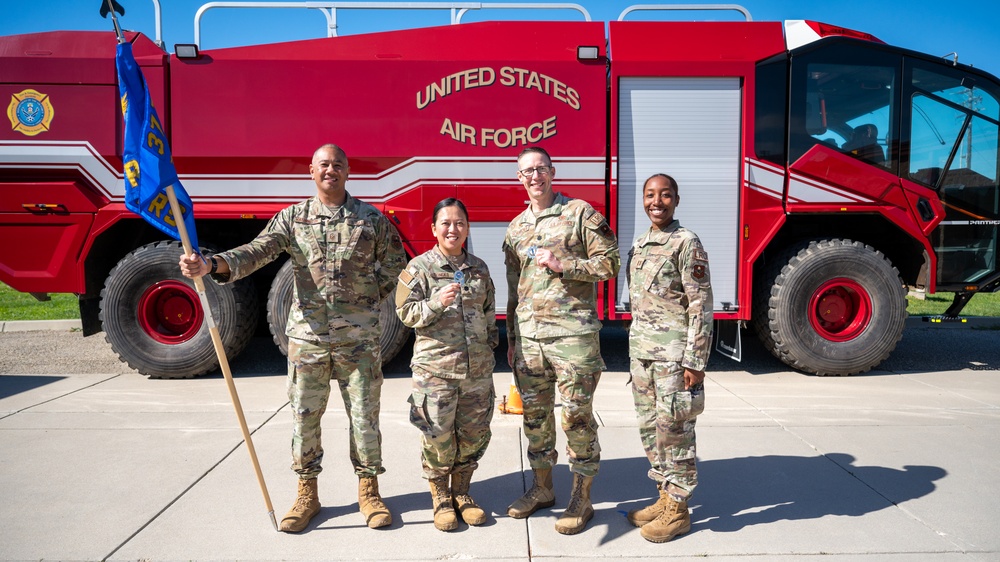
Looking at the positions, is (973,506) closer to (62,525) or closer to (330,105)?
(62,525)

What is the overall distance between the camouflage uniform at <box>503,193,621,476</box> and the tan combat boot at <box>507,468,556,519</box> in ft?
0.27

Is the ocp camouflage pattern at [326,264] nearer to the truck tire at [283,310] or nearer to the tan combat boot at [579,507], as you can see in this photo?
the tan combat boot at [579,507]

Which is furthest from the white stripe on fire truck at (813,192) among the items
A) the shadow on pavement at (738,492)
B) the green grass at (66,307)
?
the green grass at (66,307)

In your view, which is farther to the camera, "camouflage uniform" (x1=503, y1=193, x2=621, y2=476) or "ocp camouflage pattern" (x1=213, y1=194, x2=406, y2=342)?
"ocp camouflage pattern" (x1=213, y1=194, x2=406, y2=342)

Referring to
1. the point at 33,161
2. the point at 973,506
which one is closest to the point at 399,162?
the point at 33,161

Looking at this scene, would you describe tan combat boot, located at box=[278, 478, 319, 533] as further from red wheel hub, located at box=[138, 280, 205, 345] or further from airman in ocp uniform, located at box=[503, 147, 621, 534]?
red wheel hub, located at box=[138, 280, 205, 345]

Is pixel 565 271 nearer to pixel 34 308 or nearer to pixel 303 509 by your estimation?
pixel 303 509

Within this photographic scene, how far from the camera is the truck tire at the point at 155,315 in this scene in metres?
5.31

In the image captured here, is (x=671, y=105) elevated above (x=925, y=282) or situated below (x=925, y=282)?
above

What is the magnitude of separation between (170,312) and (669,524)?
4.69 metres

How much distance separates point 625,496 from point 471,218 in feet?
9.46

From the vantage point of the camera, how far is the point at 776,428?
418 cm

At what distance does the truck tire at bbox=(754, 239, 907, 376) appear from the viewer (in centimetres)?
541

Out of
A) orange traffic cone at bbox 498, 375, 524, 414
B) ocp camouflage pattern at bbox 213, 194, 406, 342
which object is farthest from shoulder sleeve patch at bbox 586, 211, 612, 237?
orange traffic cone at bbox 498, 375, 524, 414
